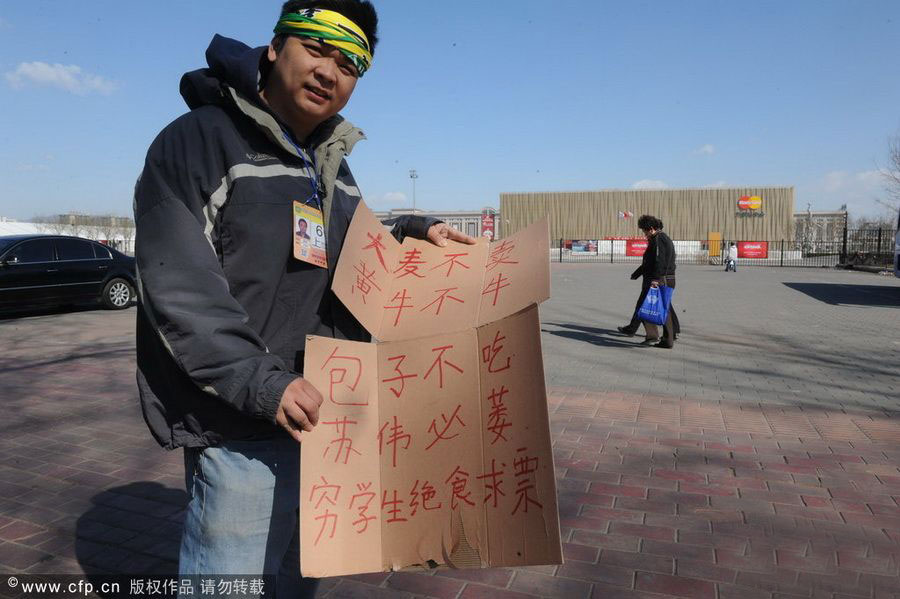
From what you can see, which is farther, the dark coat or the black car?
the black car

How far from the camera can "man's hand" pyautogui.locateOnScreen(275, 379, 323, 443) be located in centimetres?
136

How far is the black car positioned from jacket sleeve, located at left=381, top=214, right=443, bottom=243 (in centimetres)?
1094

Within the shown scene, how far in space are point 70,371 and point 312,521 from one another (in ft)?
21.1

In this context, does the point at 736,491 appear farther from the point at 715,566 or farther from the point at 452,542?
the point at 452,542

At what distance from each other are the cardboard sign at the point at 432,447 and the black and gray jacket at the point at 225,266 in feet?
0.58

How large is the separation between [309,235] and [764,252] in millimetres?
43320

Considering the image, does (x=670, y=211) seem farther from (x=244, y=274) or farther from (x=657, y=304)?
(x=244, y=274)

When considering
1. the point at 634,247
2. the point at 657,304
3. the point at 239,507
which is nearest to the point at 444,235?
the point at 239,507

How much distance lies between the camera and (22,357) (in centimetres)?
745

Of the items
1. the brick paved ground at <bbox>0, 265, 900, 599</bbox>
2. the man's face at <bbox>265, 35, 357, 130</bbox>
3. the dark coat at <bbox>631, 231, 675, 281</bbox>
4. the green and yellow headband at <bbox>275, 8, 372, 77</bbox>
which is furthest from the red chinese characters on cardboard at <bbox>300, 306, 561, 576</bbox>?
the dark coat at <bbox>631, 231, 675, 281</bbox>

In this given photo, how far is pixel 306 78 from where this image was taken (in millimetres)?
1594

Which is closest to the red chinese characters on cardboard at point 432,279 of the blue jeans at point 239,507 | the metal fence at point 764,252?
the blue jeans at point 239,507

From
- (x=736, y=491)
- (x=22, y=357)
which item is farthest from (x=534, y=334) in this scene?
(x=22, y=357)

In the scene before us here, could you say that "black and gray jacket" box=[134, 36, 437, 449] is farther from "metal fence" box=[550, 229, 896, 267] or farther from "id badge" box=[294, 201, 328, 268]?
"metal fence" box=[550, 229, 896, 267]
